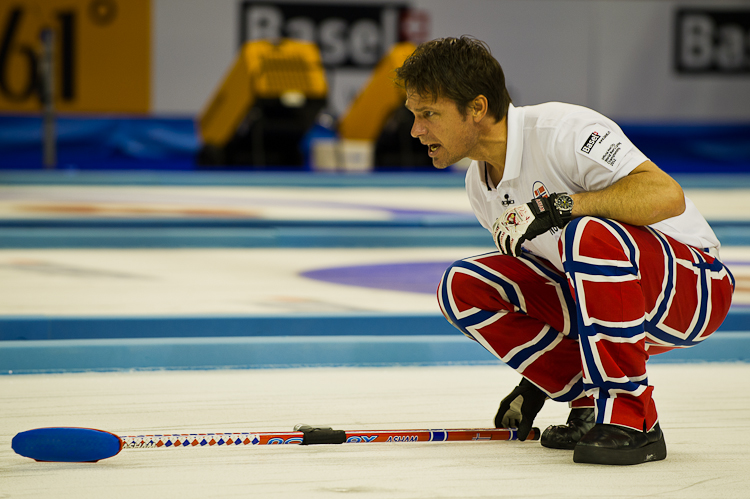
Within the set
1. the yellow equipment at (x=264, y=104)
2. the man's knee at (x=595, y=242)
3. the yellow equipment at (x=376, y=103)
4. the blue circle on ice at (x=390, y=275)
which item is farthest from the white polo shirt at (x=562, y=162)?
the yellow equipment at (x=376, y=103)

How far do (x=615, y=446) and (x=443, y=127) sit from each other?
57 centimetres

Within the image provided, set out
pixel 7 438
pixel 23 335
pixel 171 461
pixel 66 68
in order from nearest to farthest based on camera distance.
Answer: pixel 171 461 < pixel 7 438 < pixel 23 335 < pixel 66 68

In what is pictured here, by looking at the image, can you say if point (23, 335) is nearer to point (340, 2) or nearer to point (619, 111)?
point (340, 2)

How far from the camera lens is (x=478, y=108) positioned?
154 centimetres

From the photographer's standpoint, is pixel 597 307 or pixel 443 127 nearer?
pixel 597 307

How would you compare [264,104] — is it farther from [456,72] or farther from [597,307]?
[597,307]

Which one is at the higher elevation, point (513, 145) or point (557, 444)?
point (513, 145)

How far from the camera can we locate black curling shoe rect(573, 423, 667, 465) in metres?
1.42

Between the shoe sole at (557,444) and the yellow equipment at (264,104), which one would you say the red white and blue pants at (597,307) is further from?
the yellow equipment at (264,104)

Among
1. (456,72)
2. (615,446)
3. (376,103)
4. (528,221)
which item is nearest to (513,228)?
(528,221)

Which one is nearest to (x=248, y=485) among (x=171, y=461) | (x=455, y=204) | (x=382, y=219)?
(x=171, y=461)

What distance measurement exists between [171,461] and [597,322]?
0.67 m

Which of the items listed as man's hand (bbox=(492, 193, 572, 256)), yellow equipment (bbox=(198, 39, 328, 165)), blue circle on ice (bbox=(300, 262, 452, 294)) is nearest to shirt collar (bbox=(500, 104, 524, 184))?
man's hand (bbox=(492, 193, 572, 256))

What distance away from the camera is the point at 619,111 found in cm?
1163
